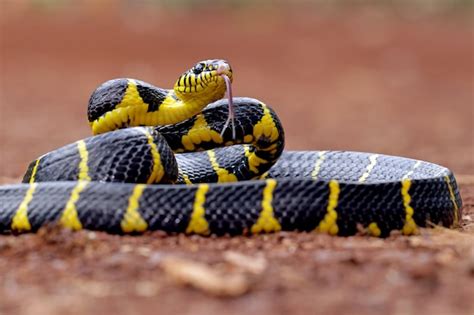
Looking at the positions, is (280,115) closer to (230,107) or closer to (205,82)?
(205,82)

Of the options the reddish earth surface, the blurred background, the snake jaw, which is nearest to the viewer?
the reddish earth surface

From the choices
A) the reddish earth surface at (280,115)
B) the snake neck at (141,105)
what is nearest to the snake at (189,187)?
the snake neck at (141,105)

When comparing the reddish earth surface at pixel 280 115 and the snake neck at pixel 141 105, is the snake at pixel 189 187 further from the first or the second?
the reddish earth surface at pixel 280 115

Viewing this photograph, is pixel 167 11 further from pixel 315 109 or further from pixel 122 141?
pixel 122 141

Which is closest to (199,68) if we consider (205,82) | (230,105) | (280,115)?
(205,82)

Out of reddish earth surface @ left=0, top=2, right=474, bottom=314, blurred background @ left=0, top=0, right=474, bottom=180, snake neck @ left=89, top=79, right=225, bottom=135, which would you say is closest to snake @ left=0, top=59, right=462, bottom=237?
snake neck @ left=89, top=79, right=225, bottom=135

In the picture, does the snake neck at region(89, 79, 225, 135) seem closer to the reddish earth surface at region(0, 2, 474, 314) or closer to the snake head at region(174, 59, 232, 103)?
the snake head at region(174, 59, 232, 103)
